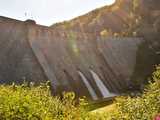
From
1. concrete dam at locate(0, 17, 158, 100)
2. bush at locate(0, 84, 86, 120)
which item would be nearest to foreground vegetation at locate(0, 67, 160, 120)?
bush at locate(0, 84, 86, 120)

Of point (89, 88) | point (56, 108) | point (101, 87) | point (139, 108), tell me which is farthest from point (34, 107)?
point (101, 87)

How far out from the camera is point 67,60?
6169 centimetres

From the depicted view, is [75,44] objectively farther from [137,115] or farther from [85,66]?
[137,115]

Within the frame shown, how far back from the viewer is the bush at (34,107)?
1792cm

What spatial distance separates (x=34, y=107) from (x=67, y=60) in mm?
Result: 43130

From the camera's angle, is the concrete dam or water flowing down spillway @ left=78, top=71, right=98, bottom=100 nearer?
the concrete dam

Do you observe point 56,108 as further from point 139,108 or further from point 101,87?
point 101,87

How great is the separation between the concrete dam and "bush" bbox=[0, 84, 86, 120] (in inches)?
1168

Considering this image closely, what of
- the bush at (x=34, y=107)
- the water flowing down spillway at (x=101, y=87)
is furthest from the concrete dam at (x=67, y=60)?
the bush at (x=34, y=107)

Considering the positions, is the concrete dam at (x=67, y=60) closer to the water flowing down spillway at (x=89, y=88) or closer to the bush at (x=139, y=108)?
the water flowing down spillway at (x=89, y=88)

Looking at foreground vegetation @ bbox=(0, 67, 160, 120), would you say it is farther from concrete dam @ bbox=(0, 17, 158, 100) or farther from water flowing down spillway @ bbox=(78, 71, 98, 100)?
water flowing down spillway @ bbox=(78, 71, 98, 100)

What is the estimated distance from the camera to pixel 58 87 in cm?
5469

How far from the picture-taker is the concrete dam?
180 feet

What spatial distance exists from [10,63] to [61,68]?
22.8 feet
